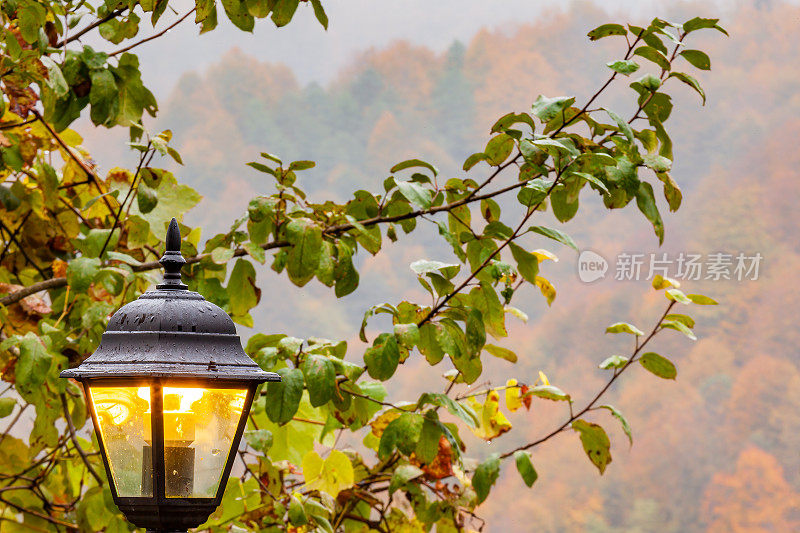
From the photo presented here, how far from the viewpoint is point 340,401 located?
1.67 metres

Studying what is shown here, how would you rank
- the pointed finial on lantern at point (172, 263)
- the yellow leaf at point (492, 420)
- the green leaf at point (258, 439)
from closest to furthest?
1. the pointed finial on lantern at point (172, 263)
2. the green leaf at point (258, 439)
3. the yellow leaf at point (492, 420)

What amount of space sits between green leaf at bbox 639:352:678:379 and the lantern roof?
1036 millimetres

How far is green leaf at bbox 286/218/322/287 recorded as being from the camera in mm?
1621

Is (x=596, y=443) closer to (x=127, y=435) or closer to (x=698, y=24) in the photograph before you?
(x=698, y=24)

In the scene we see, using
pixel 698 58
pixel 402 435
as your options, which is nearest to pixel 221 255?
pixel 402 435

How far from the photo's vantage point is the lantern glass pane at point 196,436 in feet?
3.69

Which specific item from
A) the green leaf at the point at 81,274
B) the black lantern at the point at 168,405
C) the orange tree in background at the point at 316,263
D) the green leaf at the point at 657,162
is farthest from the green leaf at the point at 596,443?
the green leaf at the point at 81,274

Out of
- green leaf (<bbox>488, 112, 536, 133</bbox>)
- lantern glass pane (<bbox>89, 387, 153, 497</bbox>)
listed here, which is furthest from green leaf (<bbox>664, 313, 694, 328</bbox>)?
lantern glass pane (<bbox>89, 387, 153, 497</bbox>)

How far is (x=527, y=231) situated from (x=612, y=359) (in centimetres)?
55

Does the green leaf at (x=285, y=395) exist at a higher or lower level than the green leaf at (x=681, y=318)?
lower

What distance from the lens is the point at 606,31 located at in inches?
61.5

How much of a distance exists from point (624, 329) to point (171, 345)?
1132 mm

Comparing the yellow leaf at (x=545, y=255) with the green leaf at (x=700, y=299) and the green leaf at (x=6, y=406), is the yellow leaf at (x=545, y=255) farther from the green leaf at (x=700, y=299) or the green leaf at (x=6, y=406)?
the green leaf at (x=6, y=406)

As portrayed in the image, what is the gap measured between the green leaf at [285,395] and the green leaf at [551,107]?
61 cm
